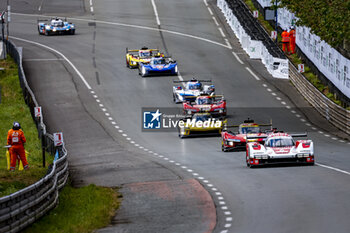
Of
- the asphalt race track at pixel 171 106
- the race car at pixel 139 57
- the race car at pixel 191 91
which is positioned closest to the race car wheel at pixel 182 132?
the asphalt race track at pixel 171 106

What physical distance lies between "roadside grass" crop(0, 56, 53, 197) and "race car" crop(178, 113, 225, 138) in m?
6.53

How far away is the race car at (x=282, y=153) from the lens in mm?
29109

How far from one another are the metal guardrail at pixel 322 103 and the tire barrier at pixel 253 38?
1.95 meters

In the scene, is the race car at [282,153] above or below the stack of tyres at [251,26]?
below

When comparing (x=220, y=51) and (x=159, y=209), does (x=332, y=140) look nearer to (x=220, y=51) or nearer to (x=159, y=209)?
(x=159, y=209)

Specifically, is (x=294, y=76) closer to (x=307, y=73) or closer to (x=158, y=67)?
(x=307, y=73)

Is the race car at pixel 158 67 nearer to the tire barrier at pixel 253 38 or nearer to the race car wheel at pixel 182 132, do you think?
the tire barrier at pixel 253 38

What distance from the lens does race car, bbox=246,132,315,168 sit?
2911 centimetres

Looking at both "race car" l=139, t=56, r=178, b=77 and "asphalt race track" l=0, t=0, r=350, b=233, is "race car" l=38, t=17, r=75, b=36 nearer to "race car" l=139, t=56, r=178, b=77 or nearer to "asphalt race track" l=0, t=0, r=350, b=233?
"asphalt race track" l=0, t=0, r=350, b=233

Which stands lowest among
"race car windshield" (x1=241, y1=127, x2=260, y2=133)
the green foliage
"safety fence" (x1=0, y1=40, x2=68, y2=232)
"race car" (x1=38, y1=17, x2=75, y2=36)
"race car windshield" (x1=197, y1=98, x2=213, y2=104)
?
"race car windshield" (x1=197, y1=98, x2=213, y2=104)

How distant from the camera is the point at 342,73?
45906 mm

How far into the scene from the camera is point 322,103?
45219 mm

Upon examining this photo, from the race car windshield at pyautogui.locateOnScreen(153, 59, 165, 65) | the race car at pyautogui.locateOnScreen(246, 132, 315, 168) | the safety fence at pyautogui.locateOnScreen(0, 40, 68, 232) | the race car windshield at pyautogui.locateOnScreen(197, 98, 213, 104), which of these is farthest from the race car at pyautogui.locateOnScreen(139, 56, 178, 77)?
the safety fence at pyautogui.locateOnScreen(0, 40, 68, 232)

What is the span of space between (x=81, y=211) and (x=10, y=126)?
22.5 meters
